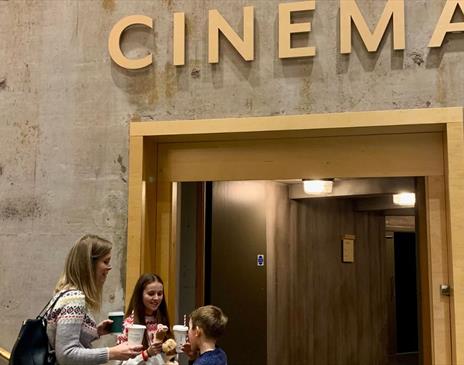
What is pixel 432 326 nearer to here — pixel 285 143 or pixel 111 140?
pixel 285 143

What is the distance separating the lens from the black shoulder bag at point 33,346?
2.41 metres

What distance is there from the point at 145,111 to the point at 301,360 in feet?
16.7

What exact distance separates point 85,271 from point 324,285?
630cm

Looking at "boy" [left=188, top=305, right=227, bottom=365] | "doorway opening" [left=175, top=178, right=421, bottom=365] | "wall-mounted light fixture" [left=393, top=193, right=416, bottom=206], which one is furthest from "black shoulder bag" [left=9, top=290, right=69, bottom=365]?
"wall-mounted light fixture" [left=393, top=193, right=416, bottom=206]

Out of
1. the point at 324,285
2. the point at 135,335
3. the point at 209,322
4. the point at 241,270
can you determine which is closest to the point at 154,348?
the point at 135,335

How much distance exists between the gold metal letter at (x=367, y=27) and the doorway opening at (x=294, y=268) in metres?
1.72

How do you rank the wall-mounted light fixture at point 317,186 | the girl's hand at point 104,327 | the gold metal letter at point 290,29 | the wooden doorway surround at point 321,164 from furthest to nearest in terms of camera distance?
the wall-mounted light fixture at point 317,186, the gold metal letter at point 290,29, the wooden doorway surround at point 321,164, the girl's hand at point 104,327

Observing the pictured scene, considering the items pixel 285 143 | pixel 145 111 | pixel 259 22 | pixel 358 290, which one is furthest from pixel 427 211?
pixel 358 290

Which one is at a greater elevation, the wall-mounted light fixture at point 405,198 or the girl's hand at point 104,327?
the wall-mounted light fixture at point 405,198

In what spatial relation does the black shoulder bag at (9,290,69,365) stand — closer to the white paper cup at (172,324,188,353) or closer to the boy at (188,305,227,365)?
the white paper cup at (172,324,188,353)

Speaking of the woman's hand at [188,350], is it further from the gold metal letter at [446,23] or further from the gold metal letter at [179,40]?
the gold metal letter at [446,23]

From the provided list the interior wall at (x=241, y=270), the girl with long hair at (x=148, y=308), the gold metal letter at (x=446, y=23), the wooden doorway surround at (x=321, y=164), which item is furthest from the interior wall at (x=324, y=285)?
the girl with long hair at (x=148, y=308)

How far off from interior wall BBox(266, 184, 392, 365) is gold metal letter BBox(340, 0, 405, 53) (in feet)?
13.5

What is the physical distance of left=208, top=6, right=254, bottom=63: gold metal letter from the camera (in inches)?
147
